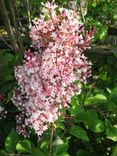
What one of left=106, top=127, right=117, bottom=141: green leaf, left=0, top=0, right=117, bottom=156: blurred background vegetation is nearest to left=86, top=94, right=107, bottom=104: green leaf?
left=0, top=0, right=117, bottom=156: blurred background vegetation

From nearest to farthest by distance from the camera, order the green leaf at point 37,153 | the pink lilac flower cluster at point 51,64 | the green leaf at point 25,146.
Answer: the pink lilac flower cluster at point 51,64 < the green leaf at point 37,153 < the green leaf at point 25,146

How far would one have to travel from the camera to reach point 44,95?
8.57 ft

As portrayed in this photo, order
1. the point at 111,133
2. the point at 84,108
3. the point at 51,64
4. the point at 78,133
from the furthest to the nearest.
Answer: the point at 84,108, the point at 111,133, the point at 78,133, the point at 51,64

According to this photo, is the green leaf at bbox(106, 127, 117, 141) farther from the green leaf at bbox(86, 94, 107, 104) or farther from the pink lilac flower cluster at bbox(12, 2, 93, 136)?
the pink lilac flower cluster at bbox(12, 2, 93, 136)

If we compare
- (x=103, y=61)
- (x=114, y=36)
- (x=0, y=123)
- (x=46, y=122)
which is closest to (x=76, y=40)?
(x=46, y=122)

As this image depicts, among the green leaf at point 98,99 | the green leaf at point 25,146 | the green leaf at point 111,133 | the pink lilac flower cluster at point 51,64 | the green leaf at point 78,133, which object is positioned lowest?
the green leaf at point 111,133

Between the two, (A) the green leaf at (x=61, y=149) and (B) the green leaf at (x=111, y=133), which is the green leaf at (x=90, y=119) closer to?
(B) the green leaf at (x=111, y=133)

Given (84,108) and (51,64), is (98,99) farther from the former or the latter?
(51,64)

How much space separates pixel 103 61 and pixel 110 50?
6.2 inches

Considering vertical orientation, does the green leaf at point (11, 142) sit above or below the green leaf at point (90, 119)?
below

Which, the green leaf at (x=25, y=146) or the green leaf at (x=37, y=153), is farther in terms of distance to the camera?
the green leaf at (x=25, y=146)

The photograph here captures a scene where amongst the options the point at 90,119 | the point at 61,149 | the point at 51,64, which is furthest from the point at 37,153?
the point at 51,64

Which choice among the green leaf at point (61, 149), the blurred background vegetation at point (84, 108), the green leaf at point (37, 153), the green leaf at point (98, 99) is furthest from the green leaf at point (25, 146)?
the green leaf at point (98, 99)

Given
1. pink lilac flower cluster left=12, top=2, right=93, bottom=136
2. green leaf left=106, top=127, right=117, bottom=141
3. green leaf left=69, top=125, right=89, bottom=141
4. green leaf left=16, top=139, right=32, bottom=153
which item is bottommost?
green leaf left=106, top=127, right=117, bottom=141
